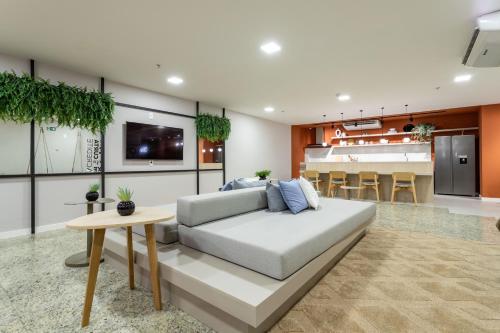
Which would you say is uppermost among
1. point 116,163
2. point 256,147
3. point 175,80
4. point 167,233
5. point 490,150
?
point 175,80

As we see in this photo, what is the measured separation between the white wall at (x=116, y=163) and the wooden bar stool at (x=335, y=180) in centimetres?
242

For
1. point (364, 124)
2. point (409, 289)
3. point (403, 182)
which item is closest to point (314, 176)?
point (403, 182)

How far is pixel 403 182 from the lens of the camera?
20.8 feet

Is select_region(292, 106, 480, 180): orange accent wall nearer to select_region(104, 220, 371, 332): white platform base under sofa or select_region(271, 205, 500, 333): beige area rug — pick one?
select_region(271, 205, 500, 333): beige area rug

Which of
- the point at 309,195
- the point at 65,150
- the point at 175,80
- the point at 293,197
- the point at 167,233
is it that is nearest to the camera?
the point at 167,233

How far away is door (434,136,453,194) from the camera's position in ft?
24.3

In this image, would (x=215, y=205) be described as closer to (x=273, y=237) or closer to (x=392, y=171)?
(x=273, y=237)

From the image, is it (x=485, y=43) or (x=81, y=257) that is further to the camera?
(x=485, y=43)

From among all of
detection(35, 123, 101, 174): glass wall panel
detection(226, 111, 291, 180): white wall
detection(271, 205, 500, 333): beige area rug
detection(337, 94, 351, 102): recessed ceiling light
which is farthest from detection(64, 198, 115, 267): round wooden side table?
detection(337, 94, 351, 102): recessed ceiling light

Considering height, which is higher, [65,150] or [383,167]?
[65,150]

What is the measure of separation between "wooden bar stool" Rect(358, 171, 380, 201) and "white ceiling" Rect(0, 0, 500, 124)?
6.92ft

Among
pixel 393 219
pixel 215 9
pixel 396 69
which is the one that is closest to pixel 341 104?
pixel 396 69

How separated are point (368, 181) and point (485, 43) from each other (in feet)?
14.7

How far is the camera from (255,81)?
4.76m
